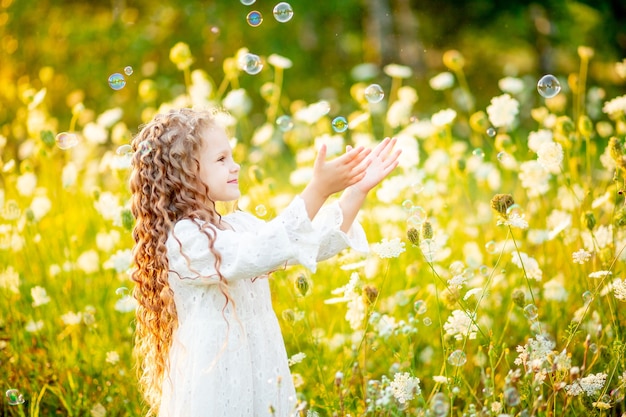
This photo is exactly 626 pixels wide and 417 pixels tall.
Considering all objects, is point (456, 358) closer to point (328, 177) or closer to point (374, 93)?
point (328, 177)

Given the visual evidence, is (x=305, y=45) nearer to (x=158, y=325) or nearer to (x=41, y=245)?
(x=41, y=245)

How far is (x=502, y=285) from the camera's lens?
3.01 meters

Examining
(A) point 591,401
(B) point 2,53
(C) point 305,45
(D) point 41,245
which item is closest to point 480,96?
(C) point 305,45

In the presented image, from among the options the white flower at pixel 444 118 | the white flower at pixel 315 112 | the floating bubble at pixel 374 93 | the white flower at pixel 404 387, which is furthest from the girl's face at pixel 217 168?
the white flower at pixel 444 118

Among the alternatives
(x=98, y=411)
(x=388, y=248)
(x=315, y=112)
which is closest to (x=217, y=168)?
(x=388, y=248)

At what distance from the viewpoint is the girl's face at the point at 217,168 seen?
195cm

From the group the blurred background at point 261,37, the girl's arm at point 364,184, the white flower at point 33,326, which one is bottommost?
the blurred background at point 261,37

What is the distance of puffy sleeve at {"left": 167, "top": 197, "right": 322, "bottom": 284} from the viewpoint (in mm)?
1793

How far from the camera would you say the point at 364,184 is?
1977 millimetres

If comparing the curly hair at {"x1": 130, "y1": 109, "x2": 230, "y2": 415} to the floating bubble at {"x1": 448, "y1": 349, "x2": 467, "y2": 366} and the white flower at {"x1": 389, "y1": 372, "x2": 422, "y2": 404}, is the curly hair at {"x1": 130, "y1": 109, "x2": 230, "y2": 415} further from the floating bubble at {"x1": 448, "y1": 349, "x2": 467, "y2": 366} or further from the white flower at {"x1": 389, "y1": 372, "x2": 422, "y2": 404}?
→ the floating bubble at {"x1": 448, "y1": 349, "x2": 467, "y2": 366}

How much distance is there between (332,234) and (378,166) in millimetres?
214

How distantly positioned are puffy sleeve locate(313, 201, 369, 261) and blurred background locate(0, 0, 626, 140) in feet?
23.0

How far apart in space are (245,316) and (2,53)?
24.4 ft

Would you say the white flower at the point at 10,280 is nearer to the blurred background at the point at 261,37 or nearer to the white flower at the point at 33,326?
the white flower at the point at 33,326
